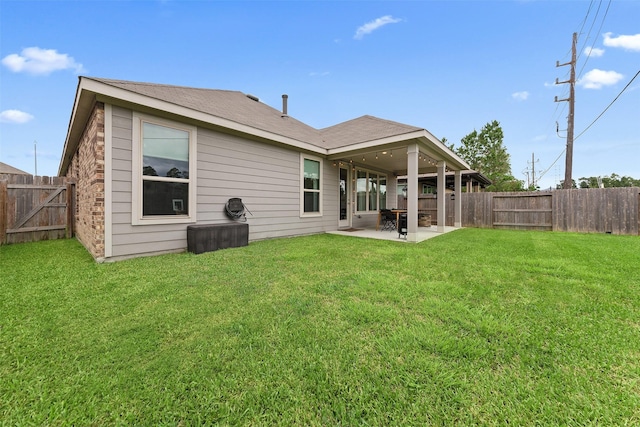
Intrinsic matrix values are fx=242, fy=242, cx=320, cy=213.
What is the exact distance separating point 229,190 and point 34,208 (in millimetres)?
5399

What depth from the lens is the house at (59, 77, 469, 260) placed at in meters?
3.95

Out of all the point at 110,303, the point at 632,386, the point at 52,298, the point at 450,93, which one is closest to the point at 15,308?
the point at 52,298

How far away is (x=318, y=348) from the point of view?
1.70 metres

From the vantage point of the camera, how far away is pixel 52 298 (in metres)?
2.52

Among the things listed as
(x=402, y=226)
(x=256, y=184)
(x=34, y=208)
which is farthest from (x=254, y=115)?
(x=34, y=208)

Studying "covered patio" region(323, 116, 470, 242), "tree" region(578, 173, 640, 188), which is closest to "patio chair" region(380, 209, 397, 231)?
"covered patio" region(323, 116, 470, 242)

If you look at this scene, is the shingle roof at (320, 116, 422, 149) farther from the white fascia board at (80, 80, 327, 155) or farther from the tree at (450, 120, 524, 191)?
the tree at (450, 120, 524, 191)

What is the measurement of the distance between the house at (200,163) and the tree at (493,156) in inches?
522

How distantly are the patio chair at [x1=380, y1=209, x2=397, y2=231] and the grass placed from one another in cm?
522

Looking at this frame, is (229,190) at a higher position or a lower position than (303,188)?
lower

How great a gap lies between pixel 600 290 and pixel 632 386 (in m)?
2.03

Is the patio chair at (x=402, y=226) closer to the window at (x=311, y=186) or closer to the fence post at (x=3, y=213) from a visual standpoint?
the window at (x=311, y=186)

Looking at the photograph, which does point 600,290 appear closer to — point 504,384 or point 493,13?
point 504,384

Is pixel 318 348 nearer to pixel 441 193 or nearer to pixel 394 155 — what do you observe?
pixel 394 155
